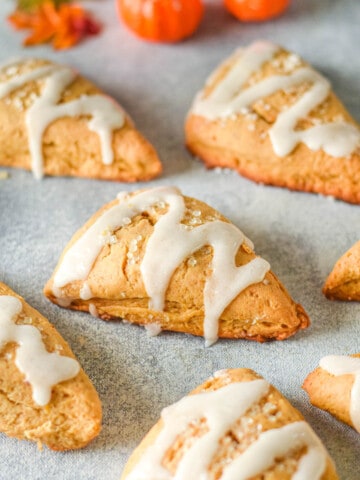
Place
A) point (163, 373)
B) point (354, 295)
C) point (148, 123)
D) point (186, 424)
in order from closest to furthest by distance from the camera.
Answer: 1. point (186, 424)
2. point (163, 373)
3. point (354, 295)
4. point (148, 123)

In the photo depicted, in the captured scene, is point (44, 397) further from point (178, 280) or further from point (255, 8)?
point (255, 8)

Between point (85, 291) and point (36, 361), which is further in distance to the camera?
point (85, 291)

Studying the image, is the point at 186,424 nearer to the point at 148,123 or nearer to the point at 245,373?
the point at 245,373

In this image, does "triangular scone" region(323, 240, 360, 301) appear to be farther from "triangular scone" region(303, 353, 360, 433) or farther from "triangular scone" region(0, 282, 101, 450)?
"triangular scone" region(0, 282, 101, 450)

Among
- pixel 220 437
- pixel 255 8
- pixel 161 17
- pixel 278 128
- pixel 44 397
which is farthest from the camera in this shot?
pixel 255 8

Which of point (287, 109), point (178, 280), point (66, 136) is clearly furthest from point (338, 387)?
point (66, 136)

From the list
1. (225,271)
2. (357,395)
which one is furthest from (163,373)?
(357,395)
